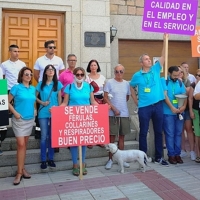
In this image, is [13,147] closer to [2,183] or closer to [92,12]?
[2,183]

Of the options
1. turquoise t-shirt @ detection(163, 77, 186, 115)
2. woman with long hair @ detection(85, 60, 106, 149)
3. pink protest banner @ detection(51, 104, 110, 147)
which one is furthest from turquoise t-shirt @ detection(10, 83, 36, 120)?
turquoise t-shirt @ detection(163, 77, 186, 115)

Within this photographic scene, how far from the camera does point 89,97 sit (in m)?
4.93

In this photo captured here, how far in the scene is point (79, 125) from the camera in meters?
4.66

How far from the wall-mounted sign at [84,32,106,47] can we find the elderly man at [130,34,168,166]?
2893 mm

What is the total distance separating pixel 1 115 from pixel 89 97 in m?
1.55

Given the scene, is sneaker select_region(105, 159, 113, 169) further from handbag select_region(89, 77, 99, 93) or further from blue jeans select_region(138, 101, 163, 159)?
handbag select_region(89, 77, 99, 93)

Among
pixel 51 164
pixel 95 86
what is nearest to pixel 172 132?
pixel 95 86

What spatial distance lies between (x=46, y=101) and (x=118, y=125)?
1483 millimetres

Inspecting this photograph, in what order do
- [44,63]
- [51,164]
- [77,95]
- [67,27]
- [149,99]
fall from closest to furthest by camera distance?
[77,95] → [51,164] → [149,99] → [44,63] → [67,27]

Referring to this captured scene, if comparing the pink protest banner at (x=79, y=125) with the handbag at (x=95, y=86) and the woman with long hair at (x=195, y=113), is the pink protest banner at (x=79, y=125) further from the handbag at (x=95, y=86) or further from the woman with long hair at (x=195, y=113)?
the woman with long hair at (x=195, y=113)

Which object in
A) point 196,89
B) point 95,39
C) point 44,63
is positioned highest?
point 95,39

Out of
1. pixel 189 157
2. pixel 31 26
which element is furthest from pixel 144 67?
pixel 31 26

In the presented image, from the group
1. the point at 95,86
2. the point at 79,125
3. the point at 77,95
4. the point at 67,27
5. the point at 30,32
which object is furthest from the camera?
the point at 67,27

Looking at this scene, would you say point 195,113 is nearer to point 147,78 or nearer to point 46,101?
point 147,78
